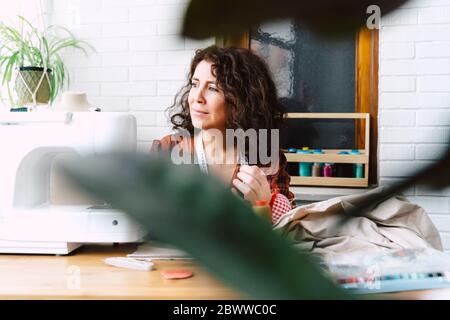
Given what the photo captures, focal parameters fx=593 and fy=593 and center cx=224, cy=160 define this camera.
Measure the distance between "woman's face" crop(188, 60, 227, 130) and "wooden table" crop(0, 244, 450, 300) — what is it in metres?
0.57

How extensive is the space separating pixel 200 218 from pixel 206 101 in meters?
1.63

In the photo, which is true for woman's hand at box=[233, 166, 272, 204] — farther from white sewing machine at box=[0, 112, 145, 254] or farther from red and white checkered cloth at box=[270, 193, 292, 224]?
white sewing machine at box=[0, 112, 145, 254]

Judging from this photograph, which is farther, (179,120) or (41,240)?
(179,120)

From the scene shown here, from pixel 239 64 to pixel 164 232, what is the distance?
1.57 meters

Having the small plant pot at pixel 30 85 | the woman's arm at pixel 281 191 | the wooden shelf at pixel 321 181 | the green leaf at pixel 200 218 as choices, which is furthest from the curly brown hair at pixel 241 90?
the green leaf at pixel 200 218

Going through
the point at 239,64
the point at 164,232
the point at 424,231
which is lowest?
the point at 424,231

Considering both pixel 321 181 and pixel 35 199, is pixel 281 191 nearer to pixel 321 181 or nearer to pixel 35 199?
pixel 35 199

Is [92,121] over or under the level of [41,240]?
over

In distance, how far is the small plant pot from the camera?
1.86 metres

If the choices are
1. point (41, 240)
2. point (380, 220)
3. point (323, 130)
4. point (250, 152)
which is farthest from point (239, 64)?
point (323, 130)

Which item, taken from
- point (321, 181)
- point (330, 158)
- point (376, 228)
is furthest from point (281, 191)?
point (321, 181)

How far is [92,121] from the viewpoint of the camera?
3.59 ft

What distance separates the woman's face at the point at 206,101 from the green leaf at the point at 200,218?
152 cm
